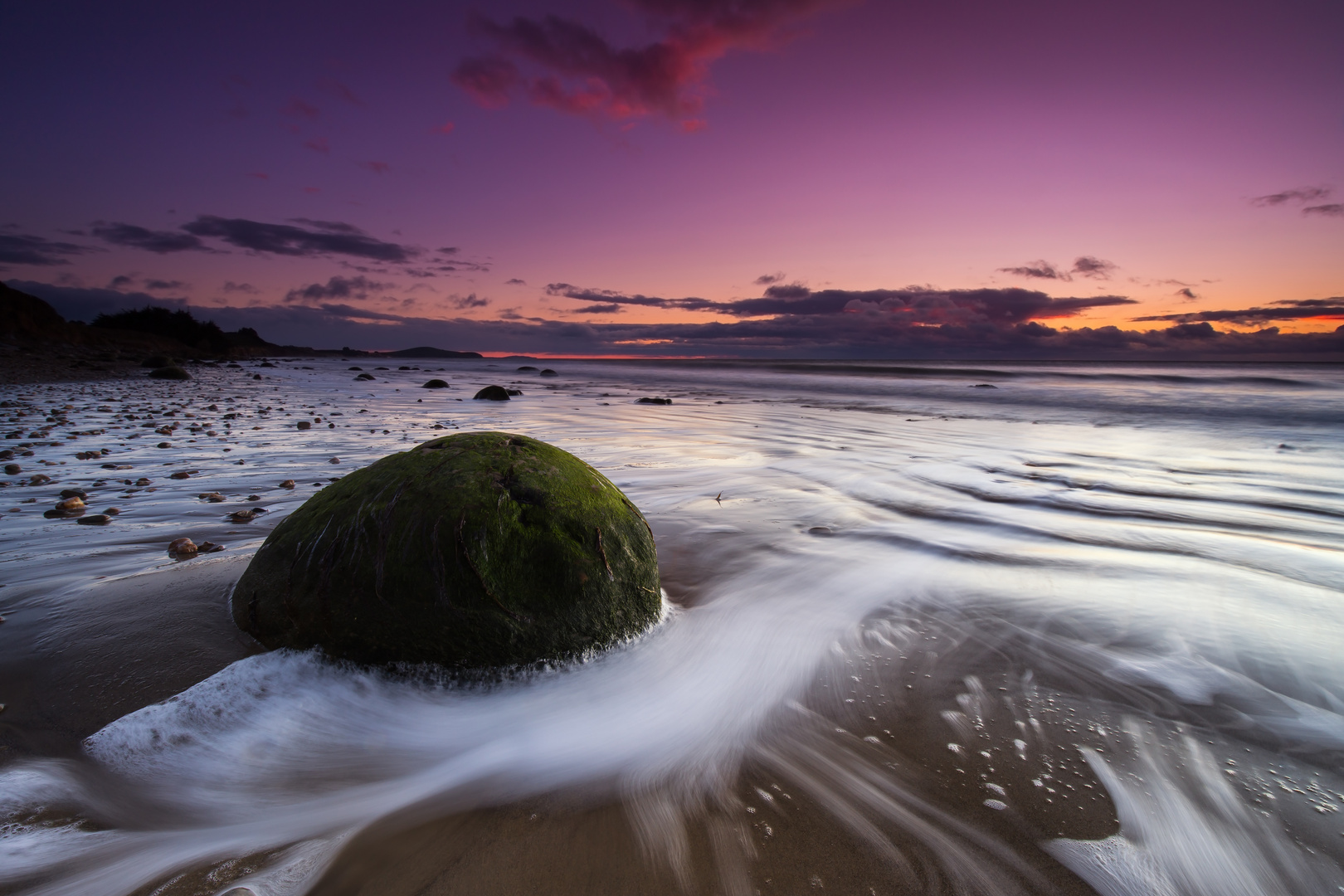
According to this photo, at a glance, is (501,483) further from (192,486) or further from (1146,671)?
(192,486)

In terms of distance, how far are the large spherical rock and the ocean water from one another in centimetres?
13

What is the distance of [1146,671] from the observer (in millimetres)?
2408

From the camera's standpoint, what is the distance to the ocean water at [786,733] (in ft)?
4.96

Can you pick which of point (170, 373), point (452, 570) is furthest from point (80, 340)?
point (452, 570)

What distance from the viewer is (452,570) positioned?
2346 mm

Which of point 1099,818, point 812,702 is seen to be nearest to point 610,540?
point 812,702

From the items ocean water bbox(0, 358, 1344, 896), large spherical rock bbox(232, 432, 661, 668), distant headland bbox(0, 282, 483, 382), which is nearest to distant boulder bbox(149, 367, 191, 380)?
distant headland bbox(0, 282, 483, 382)

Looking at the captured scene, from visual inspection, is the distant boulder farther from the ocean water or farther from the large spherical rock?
the large spherical rock

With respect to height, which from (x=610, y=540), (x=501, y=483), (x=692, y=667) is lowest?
(x=692, y=667)

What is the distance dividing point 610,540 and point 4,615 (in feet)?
8.70

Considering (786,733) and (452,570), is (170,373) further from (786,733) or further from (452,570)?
(786,733)

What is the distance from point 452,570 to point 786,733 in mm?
1378

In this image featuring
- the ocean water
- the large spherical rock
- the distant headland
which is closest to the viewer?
the ocean water

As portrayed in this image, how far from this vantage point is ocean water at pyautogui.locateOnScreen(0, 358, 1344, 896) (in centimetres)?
151
